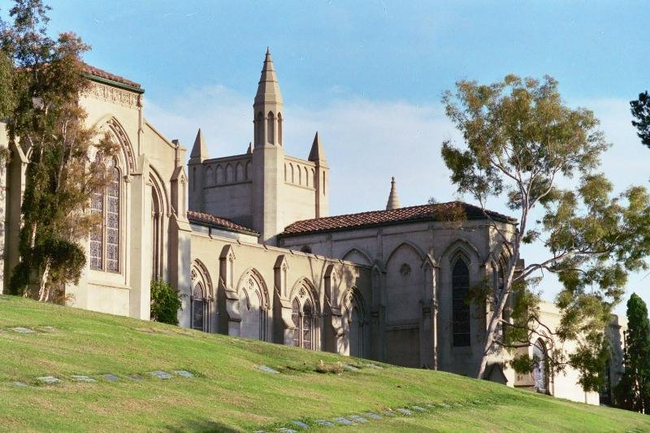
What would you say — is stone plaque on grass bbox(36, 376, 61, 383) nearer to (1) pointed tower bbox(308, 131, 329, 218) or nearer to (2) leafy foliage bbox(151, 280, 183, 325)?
(2) leafy foliage bbox(151, 280, 183, 325)

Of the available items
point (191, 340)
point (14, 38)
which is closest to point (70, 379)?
point (191, 340)

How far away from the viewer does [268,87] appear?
70.8 meters

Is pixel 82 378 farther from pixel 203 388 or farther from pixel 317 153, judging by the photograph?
pixel 317 153

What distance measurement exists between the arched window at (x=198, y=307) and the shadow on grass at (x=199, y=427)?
103 ft

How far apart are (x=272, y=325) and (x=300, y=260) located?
3769mm

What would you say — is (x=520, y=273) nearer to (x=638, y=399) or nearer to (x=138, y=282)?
(x=638, y=399)

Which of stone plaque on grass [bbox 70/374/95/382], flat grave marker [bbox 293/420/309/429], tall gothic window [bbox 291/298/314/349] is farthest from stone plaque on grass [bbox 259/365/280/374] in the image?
tall gothic window [bbox 291/298/314/349]

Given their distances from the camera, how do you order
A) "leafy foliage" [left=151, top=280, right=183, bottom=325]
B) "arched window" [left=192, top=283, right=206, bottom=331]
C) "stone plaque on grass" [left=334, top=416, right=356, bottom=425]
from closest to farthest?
"stone plaque on grass" [left=334, top=416, right=356, bottom=425], "leafy foliage" [left=151, top=280, right=183, bottom=325], "arched window" [left=192, top=283, right=206, bottom=331]

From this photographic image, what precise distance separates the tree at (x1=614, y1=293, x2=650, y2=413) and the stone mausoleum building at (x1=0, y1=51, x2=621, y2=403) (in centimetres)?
306

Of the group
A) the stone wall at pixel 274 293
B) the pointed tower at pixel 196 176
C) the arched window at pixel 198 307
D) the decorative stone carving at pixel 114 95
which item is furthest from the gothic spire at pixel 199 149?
the decorative stone carving at pixel 114 95

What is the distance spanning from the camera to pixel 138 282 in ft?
153

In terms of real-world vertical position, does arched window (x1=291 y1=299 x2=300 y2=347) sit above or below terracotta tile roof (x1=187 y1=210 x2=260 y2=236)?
below

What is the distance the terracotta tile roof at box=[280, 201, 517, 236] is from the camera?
203 ft

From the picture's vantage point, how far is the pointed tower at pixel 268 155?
229ft
